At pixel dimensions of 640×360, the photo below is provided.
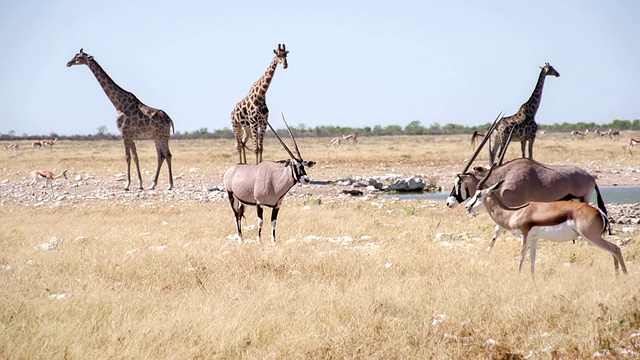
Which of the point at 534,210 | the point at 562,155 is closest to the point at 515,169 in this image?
the point at 534,210

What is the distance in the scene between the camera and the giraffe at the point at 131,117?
18.7 meters

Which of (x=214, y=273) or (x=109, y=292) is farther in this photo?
(x=214, y=273)

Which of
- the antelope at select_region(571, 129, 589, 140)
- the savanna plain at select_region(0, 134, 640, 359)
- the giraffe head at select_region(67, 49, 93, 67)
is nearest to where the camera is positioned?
the savanna plain at select_region(0, 134, 640, 359)

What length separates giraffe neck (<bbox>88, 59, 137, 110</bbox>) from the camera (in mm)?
19016

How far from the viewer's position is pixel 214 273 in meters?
7.91

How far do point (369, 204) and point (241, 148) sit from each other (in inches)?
282

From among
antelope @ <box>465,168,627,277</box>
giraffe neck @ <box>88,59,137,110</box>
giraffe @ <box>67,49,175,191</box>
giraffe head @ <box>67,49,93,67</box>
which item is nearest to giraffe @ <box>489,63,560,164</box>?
giraffe @ <box>67,49,175,191</box>

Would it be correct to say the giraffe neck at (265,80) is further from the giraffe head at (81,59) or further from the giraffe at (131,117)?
the giraffe head at (81,59)

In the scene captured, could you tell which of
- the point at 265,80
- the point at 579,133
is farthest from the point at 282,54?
the point at 579,133

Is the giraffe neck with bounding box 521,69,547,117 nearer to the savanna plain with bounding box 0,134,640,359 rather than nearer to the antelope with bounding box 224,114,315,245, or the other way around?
the savanna plain with bounding box 0,134,640,359

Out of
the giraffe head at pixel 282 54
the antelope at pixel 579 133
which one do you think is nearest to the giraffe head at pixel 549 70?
the giraffe head at pixel 282 54

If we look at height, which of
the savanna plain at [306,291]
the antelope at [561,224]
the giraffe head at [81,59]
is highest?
the giraffe head at [81,59]

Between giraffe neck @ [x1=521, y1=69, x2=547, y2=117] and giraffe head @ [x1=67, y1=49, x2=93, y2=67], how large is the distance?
12215mm

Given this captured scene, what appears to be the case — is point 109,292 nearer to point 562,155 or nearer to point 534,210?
point 534,210
